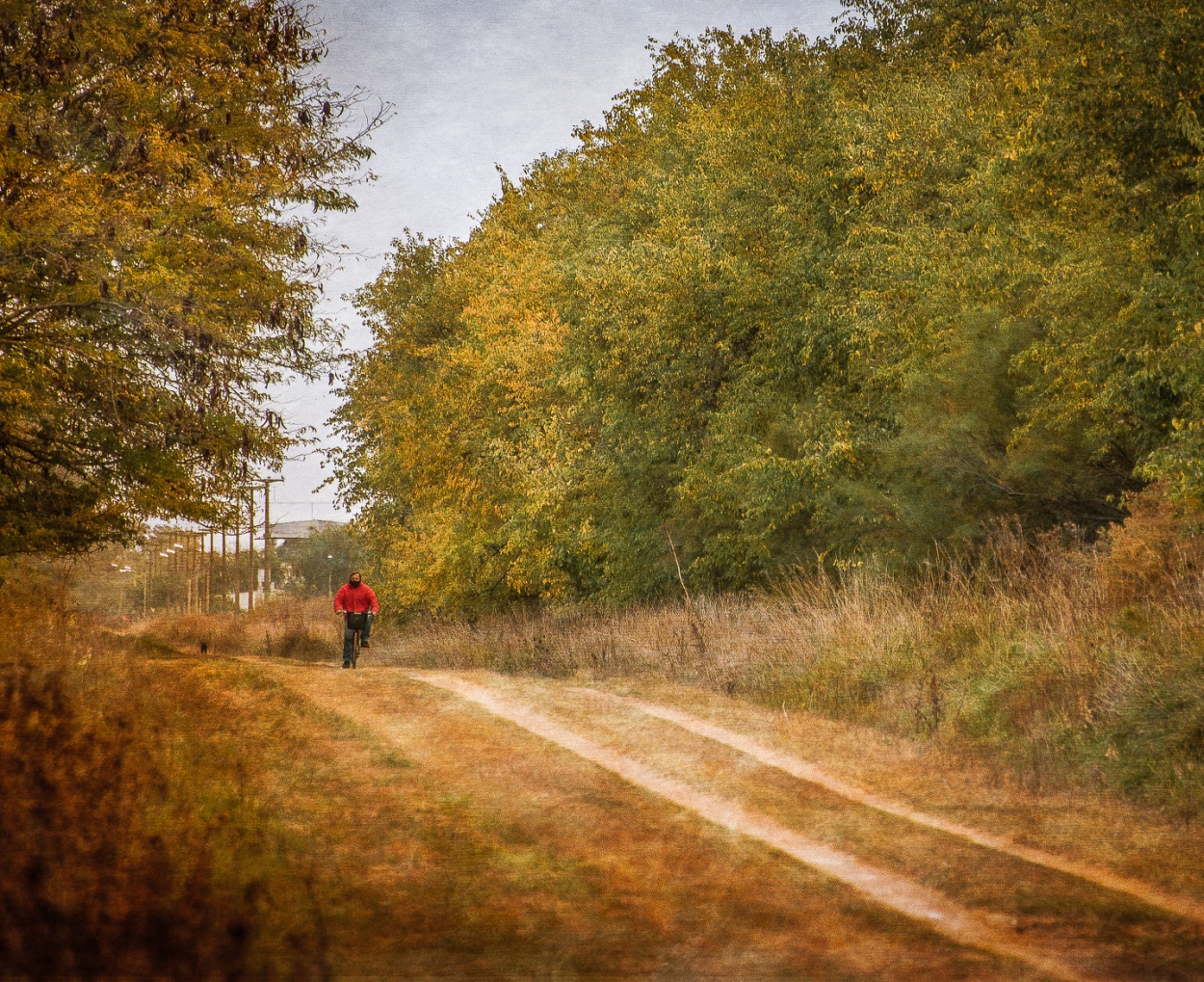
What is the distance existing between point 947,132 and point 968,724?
12738 mm

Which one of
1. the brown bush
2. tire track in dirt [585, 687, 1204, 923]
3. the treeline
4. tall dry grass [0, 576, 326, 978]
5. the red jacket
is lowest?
tire track in dirt [585, 687, 1204, 923]

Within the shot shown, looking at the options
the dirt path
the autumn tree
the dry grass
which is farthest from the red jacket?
the dry grass

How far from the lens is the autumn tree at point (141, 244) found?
1281 cm

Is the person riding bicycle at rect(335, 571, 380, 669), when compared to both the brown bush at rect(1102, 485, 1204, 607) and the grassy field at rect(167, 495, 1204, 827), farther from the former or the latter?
the brown bush at rect(1102, 485, 1204, 607)

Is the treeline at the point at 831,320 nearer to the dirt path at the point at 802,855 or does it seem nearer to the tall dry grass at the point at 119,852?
the dirt path at the point at 802,855

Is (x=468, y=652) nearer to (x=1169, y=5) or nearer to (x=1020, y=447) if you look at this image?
(x=1020, y=447)

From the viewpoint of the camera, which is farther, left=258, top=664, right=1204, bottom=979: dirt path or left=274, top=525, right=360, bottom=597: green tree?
left=274, top=525, right=360, bottom=597: green tree

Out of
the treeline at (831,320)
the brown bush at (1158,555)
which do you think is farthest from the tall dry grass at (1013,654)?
the treeline at (831,320)

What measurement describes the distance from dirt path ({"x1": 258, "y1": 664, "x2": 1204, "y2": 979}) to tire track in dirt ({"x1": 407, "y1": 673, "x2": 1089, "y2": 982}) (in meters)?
0.01

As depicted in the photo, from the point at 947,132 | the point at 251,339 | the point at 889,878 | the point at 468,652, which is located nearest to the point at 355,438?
the point at 468,652

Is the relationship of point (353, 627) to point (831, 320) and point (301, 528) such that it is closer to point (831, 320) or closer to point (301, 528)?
point (831, 320)

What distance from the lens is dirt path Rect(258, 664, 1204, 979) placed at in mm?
4852

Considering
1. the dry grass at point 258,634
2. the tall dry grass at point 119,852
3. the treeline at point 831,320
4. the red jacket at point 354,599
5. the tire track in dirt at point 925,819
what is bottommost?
the dry grass at point 258,634

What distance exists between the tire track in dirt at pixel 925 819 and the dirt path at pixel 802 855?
2cm
